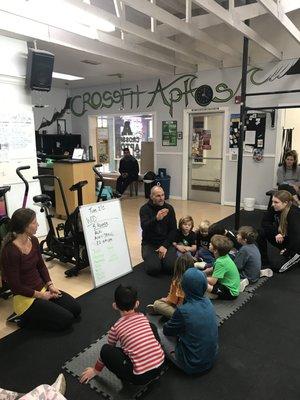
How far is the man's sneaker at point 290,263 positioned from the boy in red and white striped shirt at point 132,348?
7.71 ft

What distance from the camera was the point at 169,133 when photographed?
7.73 meters

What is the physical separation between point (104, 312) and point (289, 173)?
178 inches

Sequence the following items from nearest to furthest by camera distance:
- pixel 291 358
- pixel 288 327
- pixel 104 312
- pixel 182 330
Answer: pixel 182 330, pixel 291 358, pixel 288 327, pixel 104 312

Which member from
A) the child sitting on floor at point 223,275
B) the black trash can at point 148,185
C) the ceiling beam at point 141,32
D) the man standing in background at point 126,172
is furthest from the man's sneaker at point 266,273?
the man standing in background at point 126,172

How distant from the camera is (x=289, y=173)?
233 inches

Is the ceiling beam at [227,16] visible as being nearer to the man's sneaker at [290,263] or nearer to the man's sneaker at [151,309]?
the man's sneaker at [290,263]

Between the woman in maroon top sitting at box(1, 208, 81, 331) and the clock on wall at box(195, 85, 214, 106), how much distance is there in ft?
18.1

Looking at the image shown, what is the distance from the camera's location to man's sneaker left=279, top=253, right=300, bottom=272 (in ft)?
12.1

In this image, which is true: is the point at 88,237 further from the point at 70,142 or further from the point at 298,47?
the point at 70,142

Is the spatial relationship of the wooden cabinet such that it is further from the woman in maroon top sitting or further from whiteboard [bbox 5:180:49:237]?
the woman in maroon top sitting

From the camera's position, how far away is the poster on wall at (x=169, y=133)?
763 centimetres

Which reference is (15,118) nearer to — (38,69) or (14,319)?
(38,69)

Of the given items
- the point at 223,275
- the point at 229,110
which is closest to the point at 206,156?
the point at 229,110

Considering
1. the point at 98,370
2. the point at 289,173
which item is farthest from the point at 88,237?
the point at 289,173
